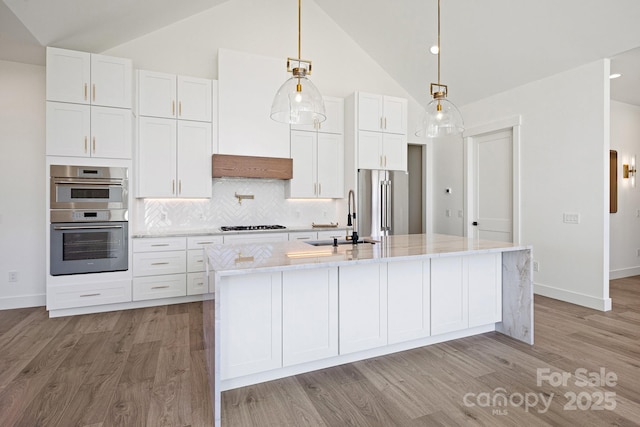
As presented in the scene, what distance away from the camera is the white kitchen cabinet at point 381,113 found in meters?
4.86

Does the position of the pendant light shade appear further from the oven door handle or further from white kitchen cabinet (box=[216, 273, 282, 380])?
the oven door handle

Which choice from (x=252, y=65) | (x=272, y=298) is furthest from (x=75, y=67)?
(x=272, y=298)

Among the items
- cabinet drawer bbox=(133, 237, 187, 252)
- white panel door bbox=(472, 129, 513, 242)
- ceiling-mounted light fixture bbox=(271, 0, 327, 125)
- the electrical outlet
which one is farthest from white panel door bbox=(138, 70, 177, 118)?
the electrical outlet

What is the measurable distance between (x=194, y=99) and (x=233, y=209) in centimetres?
153

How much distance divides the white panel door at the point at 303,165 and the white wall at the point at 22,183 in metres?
3.01

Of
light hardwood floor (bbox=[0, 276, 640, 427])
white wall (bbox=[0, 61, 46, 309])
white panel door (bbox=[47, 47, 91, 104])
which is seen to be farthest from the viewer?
white wall (bbox=[0, 61, 46, 309])

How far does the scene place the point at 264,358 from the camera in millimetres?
2150

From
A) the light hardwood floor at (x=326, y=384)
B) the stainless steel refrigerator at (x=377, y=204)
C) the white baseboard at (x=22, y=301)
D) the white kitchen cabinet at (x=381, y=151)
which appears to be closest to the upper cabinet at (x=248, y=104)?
the white kitchen cabinet at (x=381, y=151)

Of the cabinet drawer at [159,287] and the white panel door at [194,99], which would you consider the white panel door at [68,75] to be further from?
the cabinet drawer at [159,287]

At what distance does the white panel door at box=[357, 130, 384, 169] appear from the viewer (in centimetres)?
486

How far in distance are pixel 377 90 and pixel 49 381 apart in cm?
551

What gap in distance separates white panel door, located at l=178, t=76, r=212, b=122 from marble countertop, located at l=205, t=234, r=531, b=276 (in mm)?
2331

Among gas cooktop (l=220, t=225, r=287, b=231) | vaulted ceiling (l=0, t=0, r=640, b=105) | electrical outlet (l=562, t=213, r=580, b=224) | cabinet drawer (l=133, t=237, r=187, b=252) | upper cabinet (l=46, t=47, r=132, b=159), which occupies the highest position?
vaulted ceiling (l=0, t=0, r=640, b=105)

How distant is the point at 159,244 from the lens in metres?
3.88
